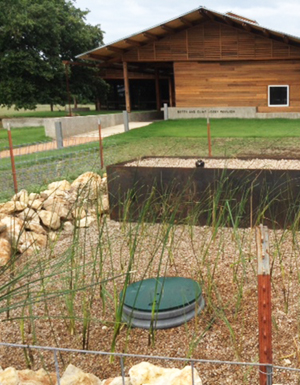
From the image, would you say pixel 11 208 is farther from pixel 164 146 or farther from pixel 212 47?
pixel 212 47

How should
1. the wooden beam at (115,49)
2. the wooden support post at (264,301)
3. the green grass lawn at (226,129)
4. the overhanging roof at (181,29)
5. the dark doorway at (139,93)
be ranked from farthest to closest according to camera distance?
1. the dark doorway at (139,93)
2. the wooden beam at (115,49)
3. the overhanging roof at (181,29)
4. the green grass lawn at (226,129)
5. the wooden support post at (264,301)

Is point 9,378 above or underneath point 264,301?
underneath

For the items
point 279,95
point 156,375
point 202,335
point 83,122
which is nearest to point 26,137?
point 83,122

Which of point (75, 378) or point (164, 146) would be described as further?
point (164, 146)

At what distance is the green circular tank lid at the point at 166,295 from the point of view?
125 inches

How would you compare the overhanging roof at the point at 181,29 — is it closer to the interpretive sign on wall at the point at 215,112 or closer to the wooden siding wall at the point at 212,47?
the wooden siding wall at the point at 212,47

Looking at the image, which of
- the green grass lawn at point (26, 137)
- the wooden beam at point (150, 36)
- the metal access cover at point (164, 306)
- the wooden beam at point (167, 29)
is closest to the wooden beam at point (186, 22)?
the wooden beam at point (167, 29)

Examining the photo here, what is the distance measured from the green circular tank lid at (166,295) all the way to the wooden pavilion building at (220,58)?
53.6ft

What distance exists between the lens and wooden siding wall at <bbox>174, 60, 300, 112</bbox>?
19.6m

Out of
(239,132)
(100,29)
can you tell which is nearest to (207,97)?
(239,132)

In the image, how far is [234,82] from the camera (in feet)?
65.9

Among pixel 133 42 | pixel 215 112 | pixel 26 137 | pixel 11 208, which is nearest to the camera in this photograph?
pixel 11 208

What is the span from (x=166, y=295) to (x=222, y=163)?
11.4 feet

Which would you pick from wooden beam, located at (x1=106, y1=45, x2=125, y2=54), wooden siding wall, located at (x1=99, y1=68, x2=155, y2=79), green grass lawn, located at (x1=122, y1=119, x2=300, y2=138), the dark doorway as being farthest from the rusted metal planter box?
the dark doorway
